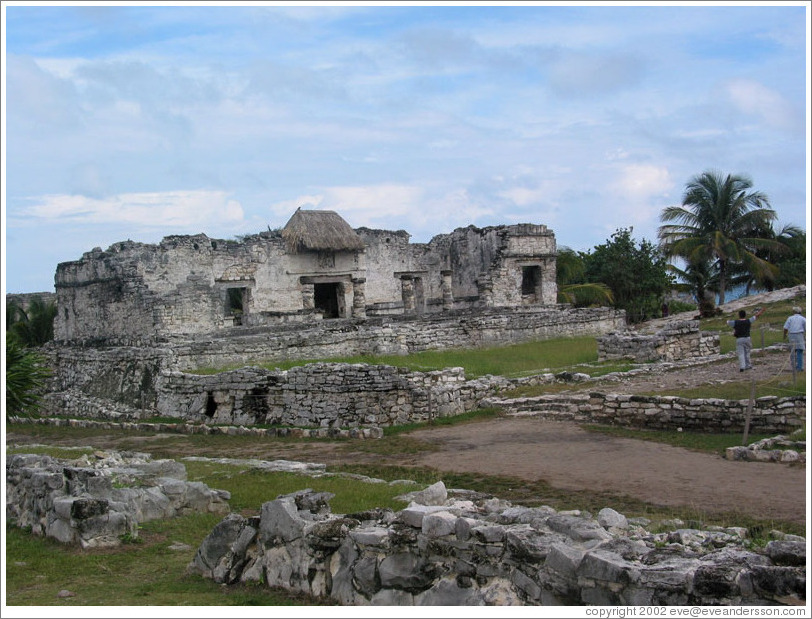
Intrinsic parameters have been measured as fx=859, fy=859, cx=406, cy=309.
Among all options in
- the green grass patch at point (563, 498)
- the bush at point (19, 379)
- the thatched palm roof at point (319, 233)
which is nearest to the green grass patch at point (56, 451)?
the bush at point (19, 379)

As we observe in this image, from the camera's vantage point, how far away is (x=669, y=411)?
41.8 ft

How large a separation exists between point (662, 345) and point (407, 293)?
1310 centimetres

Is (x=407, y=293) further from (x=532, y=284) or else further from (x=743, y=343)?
(x=743, y=343)

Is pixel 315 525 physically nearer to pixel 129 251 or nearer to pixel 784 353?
pixel 784 353

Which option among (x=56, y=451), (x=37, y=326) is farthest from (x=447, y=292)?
(x=56, y=451)

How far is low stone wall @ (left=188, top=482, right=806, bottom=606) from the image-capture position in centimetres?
502

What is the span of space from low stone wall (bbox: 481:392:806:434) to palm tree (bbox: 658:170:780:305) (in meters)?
21.4

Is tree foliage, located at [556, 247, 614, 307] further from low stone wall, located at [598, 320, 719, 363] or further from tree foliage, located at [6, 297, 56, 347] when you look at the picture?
tree foliage, located at [6, 297, 56, 347]

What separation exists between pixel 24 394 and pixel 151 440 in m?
3.18

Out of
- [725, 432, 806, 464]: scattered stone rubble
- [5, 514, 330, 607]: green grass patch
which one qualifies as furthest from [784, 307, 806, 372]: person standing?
Result: [5, 514, 330, 607]: green grass patch

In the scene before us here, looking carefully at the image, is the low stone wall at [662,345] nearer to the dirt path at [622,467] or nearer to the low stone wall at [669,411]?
the low stone wall at [669,411]

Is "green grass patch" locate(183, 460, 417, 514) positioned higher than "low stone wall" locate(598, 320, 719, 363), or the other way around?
"low stone wall" locate(598, 320, 719, 363)

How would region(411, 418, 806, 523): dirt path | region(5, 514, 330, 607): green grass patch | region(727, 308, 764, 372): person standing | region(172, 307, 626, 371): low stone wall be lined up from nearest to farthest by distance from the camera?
region(5, 514, 330, 607): green grass patch
region(411, 418, 806, 523): dirt path
region(727, 308, 764, 372): person standing
region(172, 307, 626, 371): low stone wall

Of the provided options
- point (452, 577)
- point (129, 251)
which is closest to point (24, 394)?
point (452, 577)
